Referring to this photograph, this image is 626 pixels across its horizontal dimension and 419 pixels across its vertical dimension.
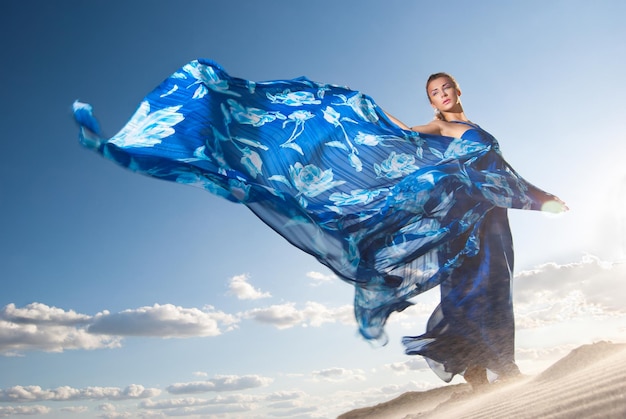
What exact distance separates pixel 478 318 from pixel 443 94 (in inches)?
87.4

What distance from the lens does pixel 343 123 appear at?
4594mm

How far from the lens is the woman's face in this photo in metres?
5.12

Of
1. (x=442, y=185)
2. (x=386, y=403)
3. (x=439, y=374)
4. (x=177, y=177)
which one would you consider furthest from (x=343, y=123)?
(x=386, y=403)

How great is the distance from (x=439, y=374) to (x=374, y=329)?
2.64 feet

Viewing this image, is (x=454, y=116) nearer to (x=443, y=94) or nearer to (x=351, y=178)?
(x=443, y=94)

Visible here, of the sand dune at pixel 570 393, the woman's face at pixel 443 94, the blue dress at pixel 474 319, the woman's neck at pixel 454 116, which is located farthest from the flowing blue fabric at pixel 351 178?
the sand dune at pixel 570 393

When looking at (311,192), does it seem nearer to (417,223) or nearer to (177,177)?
(417,223)

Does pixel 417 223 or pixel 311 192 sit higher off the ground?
pixel 311 192

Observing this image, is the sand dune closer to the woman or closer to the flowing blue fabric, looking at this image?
the woman

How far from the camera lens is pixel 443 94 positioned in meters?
5.16

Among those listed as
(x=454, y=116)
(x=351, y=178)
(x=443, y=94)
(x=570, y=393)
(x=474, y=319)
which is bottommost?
(x=570, y=393)

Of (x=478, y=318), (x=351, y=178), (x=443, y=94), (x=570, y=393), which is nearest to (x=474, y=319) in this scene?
(x=478, y=318)

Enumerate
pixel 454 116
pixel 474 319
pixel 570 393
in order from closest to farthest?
1. pixel 570 393
2. pixel 474 319
3. pixel 454 116

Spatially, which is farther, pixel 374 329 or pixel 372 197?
pixel 372 197
